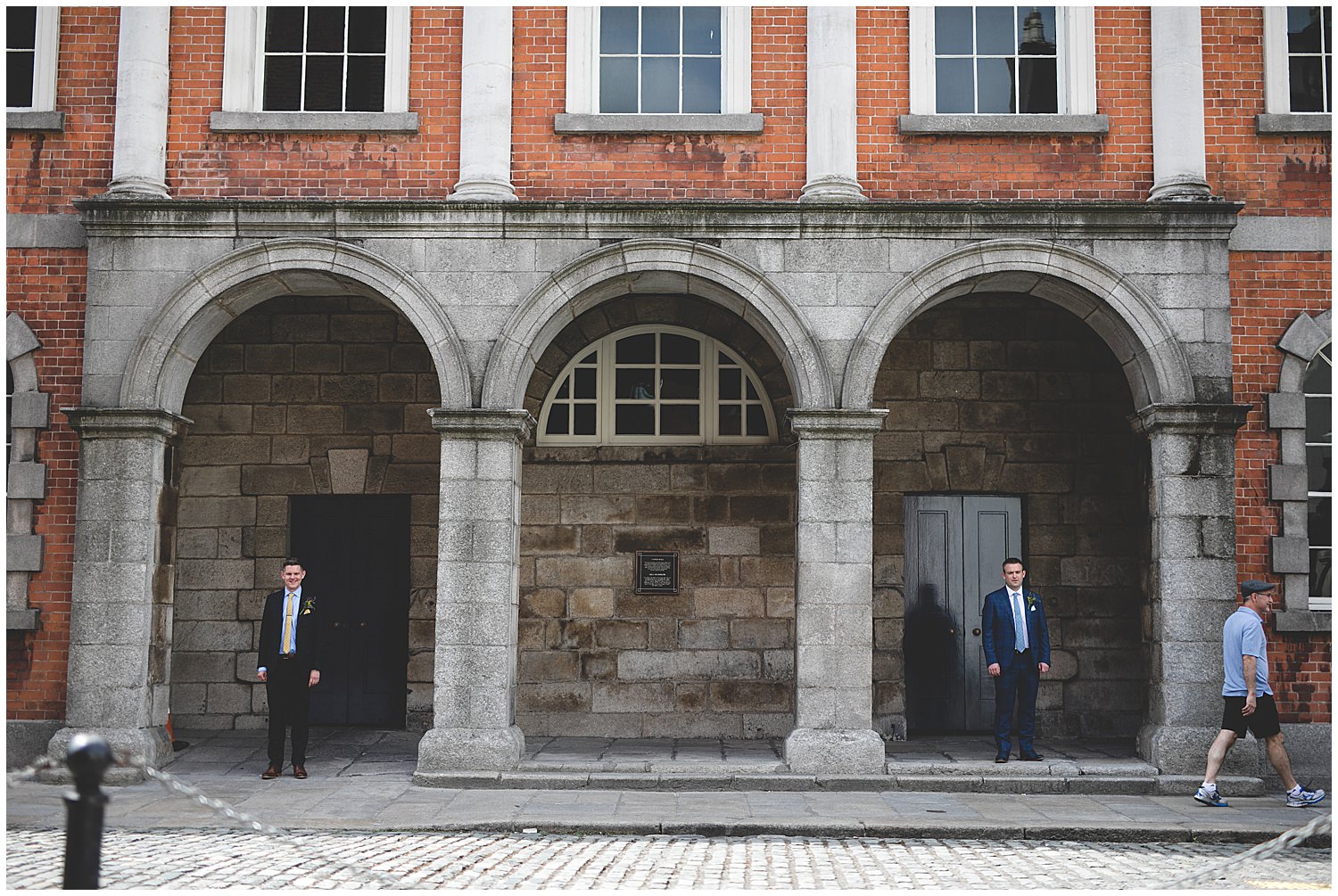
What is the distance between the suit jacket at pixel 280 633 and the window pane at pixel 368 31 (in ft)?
15.7

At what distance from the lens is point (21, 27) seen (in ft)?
36.6

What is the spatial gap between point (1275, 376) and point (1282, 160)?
1871 millimetres

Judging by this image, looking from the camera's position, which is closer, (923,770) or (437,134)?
(923,770)

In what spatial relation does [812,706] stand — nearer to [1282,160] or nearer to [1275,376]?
[1275,376]

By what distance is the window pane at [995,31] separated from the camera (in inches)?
435

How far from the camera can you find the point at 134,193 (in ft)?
34.6

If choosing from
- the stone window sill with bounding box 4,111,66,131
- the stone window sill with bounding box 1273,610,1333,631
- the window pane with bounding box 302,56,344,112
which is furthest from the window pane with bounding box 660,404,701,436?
the stone window sill with bounding box 4,111,66,131

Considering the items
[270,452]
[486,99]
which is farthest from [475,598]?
[486,99]

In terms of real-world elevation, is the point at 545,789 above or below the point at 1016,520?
below

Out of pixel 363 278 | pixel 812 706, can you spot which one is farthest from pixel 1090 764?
pixel 363 278

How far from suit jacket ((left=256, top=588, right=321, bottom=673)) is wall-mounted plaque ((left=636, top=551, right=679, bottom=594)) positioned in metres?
3.28

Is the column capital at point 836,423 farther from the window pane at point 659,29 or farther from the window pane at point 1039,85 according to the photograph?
the window pane at point 659,29

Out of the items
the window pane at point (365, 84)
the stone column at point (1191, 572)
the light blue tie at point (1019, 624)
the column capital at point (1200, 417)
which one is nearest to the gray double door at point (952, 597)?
the light blue tie at point (1019, 624)

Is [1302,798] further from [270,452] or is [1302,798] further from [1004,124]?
[270,452]
